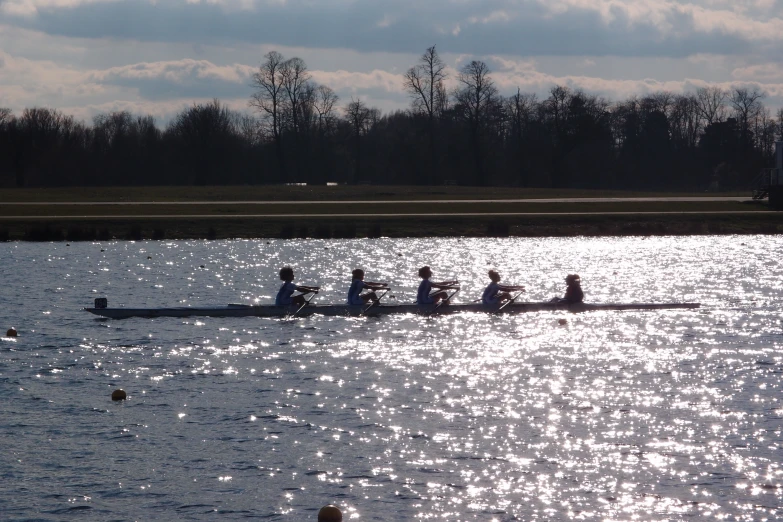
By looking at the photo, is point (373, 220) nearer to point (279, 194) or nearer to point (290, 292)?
point (279, 194)

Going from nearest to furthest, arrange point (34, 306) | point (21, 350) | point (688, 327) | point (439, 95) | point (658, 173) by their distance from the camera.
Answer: point (21, 350) → point (688, 327) → point (34, 306) → point (439, 95) → point (658, 173)

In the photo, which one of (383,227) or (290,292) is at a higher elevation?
(383,227)

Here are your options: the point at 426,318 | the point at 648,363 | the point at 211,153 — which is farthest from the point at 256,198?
the point at 648,363

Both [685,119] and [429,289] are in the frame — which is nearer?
[429,289]

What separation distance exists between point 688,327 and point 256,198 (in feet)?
195

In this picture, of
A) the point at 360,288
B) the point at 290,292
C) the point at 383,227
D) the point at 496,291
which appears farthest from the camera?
the point at 383,227

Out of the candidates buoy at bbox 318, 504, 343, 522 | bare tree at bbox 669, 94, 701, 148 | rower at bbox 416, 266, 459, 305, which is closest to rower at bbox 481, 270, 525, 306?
rower at bbox 416, 266, 459, 305

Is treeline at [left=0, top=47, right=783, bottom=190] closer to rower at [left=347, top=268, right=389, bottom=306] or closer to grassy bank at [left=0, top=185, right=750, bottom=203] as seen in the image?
grassy bank at [left=0, top=185, right=750, bottom=203]

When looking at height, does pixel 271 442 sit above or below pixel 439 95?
below

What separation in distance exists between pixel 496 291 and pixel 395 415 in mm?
11898

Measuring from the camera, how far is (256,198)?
82562 millimetres

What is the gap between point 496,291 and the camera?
91.9 feet

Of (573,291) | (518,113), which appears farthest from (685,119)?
(573,291)

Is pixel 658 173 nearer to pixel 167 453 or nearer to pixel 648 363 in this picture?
pixel 648 363
